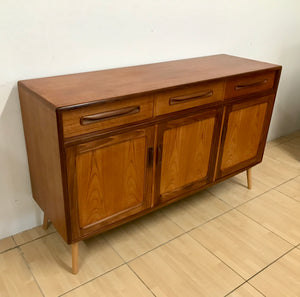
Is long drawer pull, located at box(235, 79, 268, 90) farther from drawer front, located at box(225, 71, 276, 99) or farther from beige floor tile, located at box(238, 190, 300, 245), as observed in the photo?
beige floor tile, located at box(238, 190, 300, 245)

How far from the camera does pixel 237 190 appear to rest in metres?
2.21

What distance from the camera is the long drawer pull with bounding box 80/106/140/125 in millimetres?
1236

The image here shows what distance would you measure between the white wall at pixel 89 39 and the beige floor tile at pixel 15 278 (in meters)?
0.17

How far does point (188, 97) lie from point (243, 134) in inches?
22.4

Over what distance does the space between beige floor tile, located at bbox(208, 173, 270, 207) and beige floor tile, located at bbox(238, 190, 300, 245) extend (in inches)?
1.9

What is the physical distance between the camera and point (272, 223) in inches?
74.8

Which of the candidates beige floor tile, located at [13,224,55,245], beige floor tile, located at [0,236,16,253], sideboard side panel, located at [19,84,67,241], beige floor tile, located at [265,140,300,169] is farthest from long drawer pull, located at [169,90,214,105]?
beige floor tile, located at [265,140,300,169]

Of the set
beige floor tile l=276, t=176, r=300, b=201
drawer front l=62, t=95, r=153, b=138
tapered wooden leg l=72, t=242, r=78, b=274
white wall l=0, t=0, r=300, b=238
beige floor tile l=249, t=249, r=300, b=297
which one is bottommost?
beige floor tile l=276, t=176, r=300, b=201

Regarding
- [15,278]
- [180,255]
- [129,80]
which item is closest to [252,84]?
[129,80]

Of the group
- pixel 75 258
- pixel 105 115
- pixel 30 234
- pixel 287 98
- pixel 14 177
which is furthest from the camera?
pixel 287 98

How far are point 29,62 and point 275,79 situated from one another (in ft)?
4.47

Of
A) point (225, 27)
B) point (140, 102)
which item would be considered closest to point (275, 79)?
point (225, 27)

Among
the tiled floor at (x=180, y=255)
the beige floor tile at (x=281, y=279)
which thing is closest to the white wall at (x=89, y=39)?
the tiled floor at (x=180, y=255)

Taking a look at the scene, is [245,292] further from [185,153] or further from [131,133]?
[131,133]
